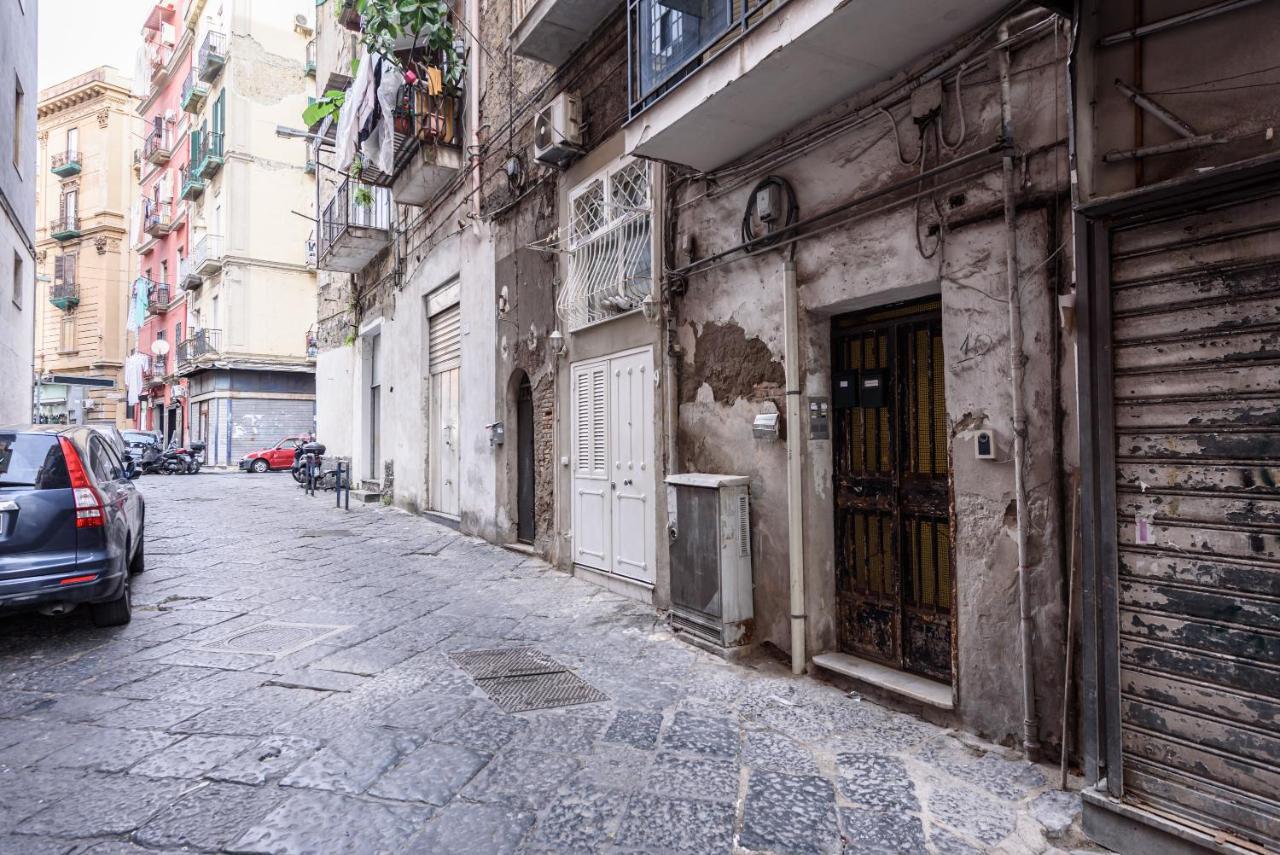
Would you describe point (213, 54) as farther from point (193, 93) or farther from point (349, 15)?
point (349, 15)

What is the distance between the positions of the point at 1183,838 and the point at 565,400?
6.34m

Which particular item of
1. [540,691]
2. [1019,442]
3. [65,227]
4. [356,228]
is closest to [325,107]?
[356,228]

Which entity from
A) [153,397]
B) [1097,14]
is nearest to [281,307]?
[153,397]

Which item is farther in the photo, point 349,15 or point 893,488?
point 349,15

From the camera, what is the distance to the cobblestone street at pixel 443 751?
A: 8.87ft

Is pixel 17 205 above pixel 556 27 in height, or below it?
below

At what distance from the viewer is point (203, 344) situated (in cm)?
2873

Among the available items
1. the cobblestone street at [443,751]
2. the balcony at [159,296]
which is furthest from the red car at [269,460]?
the cobblestone street at [443,751]

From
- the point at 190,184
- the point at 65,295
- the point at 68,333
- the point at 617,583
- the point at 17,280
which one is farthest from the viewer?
the point at 68,333

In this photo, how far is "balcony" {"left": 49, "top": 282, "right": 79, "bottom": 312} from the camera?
38562mm

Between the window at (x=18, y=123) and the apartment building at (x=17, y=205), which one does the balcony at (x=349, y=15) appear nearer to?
the apartment building at (x=17, y=205)

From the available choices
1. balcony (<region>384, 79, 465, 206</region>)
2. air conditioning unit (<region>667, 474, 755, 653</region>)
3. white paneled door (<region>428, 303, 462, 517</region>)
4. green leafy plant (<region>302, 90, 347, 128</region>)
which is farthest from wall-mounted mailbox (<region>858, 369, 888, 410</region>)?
green leafy plant (<region>302, 90, 347, 128</region>)

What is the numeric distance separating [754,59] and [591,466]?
4315mm

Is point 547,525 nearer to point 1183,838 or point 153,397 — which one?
point 1183,838
